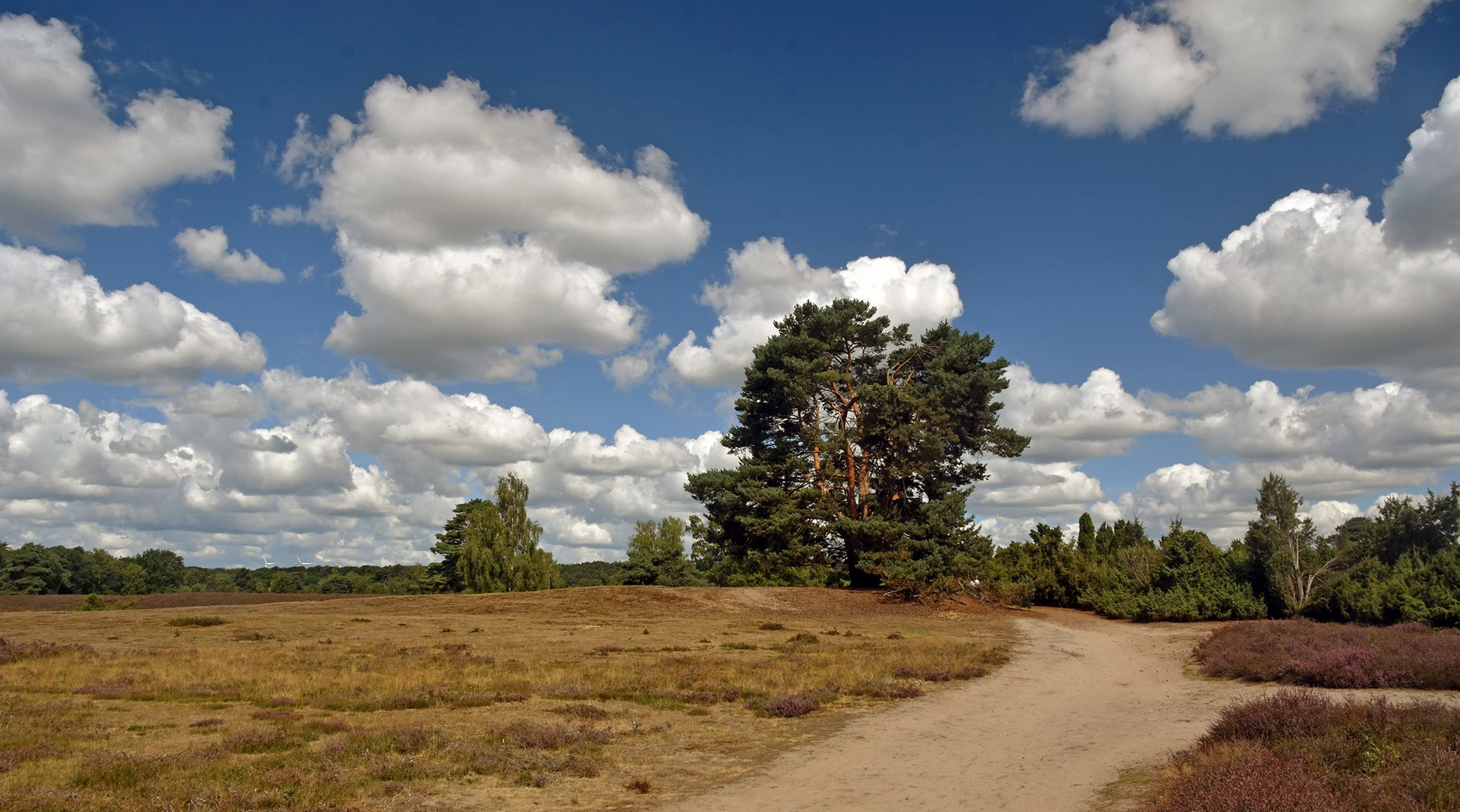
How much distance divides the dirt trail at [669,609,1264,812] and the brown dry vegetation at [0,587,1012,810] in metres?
0.86

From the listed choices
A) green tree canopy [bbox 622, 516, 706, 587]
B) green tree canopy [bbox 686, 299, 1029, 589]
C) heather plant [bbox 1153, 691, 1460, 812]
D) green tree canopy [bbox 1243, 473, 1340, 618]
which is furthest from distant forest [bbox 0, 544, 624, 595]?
heather plant [bbox 1153, 691, 1460, 812]

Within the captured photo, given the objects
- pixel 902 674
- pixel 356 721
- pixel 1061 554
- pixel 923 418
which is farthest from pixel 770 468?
pixel 356 721

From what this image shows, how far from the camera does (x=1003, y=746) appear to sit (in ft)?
39.0

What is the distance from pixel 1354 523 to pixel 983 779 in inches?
1707

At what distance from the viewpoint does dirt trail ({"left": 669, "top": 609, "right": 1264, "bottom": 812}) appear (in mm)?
9195

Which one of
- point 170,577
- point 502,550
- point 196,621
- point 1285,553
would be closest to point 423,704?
point 196,621

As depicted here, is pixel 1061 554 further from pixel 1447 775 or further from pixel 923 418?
pixel 1447 775

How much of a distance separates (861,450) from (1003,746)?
33.3 meters

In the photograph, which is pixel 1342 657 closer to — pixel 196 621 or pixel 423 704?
pixel 423 704

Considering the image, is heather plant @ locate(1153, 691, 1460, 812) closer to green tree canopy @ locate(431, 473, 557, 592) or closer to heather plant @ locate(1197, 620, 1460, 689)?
heather plant @ locate(1197, 620, 1460, 689)

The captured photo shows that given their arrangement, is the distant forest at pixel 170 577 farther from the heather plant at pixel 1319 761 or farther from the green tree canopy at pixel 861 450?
the heather plant at pixel 1319 761

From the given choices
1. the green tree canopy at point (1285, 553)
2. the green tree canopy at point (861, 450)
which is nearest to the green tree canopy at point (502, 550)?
the green tree canopy at point (861, 450)

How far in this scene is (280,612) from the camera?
35.8m

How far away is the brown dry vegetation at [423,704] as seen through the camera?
9.46 meters
